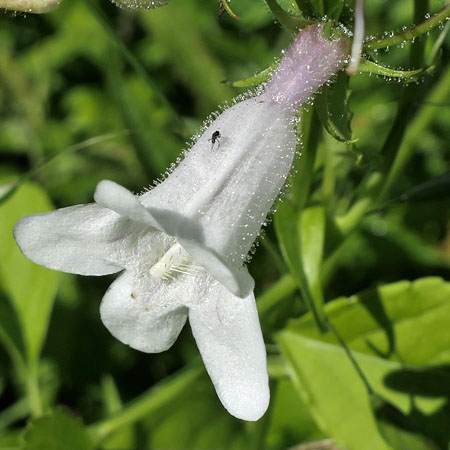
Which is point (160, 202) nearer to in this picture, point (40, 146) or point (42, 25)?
point (40, 146)

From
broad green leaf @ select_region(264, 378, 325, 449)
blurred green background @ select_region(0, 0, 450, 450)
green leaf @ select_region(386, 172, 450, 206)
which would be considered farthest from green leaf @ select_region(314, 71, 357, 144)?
broad green leaf @ select_region(264, 378, 325, 449)

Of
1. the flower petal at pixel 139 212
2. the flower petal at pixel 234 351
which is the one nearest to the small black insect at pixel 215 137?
the flower petal at pixel 139 212

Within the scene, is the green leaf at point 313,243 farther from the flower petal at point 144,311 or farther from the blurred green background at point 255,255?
the flower petal at point 144,311

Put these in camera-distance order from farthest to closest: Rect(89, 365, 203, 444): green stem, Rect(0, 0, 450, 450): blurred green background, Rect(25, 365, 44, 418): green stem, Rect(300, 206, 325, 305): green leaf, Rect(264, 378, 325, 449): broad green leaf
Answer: Rect(264, 378, 325, 449): broad green leaf → Rect(25, 365, 44, 418): green stem → Rect(89, 365, 203, 444): green stem → Rect(0, 0, 450, 450): blurred green background → Rect(300, 206, 325, 305): green leaf

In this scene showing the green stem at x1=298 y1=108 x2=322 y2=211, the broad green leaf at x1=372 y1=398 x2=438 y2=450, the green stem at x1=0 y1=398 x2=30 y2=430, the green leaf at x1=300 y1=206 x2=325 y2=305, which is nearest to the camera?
the green stem at x1=298 y1=108 x2=322 y2=211

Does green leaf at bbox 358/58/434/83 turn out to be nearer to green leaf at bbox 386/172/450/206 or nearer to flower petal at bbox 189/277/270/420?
flower petal at bbox 189/277/270/420

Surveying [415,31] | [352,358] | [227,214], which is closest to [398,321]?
[352,358]

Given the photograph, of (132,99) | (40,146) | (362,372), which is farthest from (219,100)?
(362,372)
